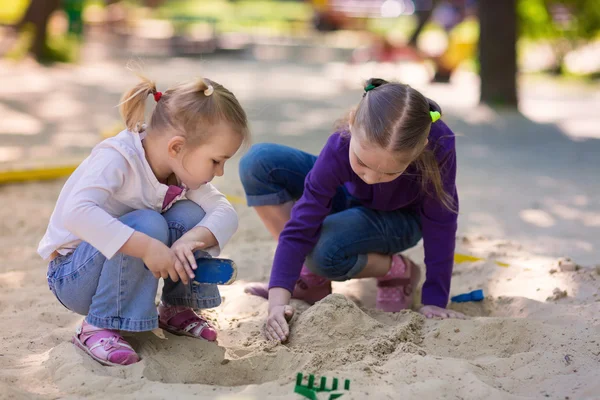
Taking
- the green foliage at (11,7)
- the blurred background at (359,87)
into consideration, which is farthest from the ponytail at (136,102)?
the green foliage at (11,7)

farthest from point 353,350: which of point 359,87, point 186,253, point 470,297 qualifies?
point 359,87

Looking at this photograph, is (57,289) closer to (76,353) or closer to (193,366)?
(76,353)

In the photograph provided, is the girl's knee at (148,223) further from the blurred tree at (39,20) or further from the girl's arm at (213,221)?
the blurred tree at (39,20)

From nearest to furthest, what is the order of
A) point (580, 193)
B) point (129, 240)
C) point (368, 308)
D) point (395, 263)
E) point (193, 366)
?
1. point (129, 240)
2. point (193, 366)
3. point (368, 308)
4. point (395, 263)
5. point (580, 193)

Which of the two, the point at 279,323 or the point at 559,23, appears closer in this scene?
the point at 279,323

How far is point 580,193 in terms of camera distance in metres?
4.54

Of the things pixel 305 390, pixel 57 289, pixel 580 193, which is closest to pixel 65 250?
pixel 57 289

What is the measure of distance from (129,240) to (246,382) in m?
0.51

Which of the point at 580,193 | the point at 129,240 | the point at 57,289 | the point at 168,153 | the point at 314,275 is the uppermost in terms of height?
the point at 168,153

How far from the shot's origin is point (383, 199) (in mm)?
2639

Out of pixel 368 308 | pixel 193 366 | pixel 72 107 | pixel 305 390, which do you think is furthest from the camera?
pixel 72 107

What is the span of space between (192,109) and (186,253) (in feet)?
1.36

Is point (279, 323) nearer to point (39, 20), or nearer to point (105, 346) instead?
point (105, 346)

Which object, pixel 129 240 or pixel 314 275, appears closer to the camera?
pixel 129 240
